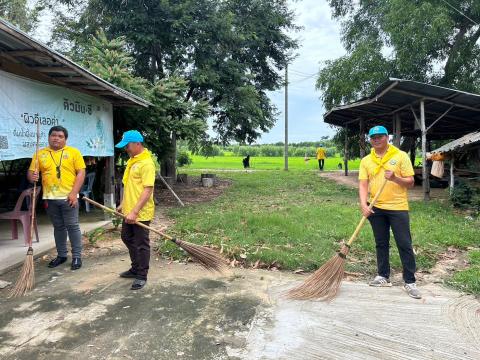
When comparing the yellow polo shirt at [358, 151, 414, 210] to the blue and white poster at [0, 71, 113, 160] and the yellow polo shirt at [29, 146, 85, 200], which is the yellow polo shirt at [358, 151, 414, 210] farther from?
the blue and white poster at [0, 71, 113, 160]

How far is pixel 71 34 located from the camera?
14750 mm

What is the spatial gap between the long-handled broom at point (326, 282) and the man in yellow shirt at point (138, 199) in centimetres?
166

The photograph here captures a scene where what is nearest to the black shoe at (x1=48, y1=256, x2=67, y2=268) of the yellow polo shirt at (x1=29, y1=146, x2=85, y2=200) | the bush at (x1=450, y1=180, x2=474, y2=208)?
the yellow polo shirt at (x1=29, y1=146, x2=85, y2=200)

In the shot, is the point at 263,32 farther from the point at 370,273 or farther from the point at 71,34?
the point at 370,273

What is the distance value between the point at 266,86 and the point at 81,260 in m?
14.6

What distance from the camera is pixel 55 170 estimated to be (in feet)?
16.1

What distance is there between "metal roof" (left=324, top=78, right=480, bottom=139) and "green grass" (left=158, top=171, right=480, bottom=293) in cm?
282

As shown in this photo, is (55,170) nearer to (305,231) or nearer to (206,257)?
(206,257)

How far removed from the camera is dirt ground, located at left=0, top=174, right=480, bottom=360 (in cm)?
312

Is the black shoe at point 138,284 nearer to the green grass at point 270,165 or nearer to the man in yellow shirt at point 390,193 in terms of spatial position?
the man in yellow shirt at point 390,193

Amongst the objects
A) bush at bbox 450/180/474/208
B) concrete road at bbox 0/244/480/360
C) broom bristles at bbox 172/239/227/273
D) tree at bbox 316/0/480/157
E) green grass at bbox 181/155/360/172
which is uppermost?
tree at bbox 316/0/480/157

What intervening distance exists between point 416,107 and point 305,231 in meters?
7.39

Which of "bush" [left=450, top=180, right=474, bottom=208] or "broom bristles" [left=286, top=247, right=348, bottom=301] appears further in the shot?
"bush" [left=450, top=180, right=474, bottom=208]

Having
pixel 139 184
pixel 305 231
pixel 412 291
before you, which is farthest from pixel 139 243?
pixel 305 231
